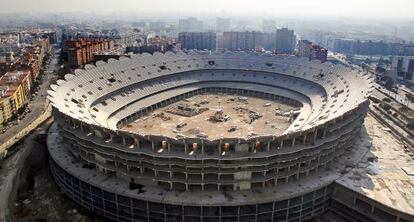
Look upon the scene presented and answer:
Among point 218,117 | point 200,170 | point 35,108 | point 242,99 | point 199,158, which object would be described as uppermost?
point 199,158

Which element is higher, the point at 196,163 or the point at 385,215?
the point at 196,163

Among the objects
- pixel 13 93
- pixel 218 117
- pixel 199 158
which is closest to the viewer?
pixel 199 158

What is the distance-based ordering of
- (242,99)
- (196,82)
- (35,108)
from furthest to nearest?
(196,82), (242,99), (35,108)

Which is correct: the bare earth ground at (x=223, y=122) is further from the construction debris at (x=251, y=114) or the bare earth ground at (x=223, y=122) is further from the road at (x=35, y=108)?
the road at (x=35, y=108)

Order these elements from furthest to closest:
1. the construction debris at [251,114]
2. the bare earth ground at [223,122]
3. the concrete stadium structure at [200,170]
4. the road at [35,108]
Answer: the construction debris at [251,114] < the road at [35,108] < the bare earth ground at [223,122] < the concrete stadium structure at [200,170]

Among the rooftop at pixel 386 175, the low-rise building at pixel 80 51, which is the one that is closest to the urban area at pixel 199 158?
the rooftop at pixel 386 175

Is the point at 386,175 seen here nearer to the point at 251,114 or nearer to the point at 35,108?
the point at 251,114

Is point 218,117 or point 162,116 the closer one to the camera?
point 218,117

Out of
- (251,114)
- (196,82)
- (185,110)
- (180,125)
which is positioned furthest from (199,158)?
(196,82)

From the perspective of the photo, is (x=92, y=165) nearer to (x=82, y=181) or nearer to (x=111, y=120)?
(x=82, y=181)

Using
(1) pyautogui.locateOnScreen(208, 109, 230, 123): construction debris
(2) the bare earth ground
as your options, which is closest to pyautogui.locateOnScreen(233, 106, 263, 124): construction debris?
(2) the bare earth ground

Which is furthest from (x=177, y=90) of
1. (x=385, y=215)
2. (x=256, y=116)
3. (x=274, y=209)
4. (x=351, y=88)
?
(x=385, y=215)
